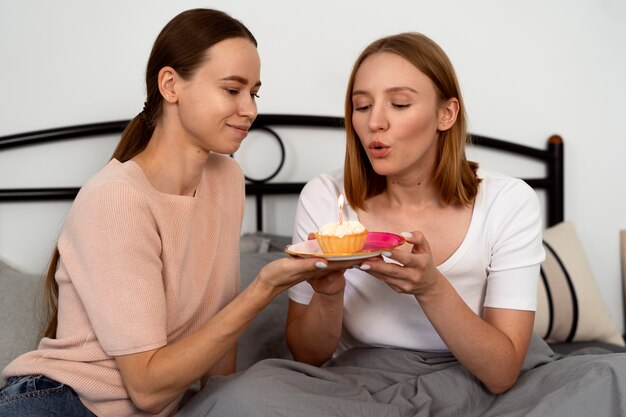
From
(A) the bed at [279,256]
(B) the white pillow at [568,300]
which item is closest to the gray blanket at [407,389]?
(A) the bed at [279,256]

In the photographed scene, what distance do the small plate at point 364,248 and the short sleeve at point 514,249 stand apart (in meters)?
0.38

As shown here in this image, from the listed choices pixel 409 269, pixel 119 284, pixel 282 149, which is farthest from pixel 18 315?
pixel 409 269

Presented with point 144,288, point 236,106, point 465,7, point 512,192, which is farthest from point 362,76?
point 465,7

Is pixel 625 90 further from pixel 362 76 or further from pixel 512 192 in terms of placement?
pixel 362 76

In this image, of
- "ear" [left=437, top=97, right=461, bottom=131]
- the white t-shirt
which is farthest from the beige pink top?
"ear" [left=437, top=97, right=461, bottom=131]

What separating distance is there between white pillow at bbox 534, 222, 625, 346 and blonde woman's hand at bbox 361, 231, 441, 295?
1142 millimetres

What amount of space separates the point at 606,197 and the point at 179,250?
2061mm

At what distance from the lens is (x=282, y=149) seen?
240cm

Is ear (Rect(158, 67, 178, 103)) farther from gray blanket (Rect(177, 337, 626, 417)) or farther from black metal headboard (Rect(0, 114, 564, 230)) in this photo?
black metal headboard (Rect(0, 114, 564, 230))

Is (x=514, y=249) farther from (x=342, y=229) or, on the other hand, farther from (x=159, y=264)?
(x=159, y=264)

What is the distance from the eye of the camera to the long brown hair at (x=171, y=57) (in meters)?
1.45

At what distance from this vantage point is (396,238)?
4.25 ft

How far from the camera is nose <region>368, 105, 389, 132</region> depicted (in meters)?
1.55

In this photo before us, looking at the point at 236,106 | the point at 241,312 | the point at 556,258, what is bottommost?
the point at 556,258
